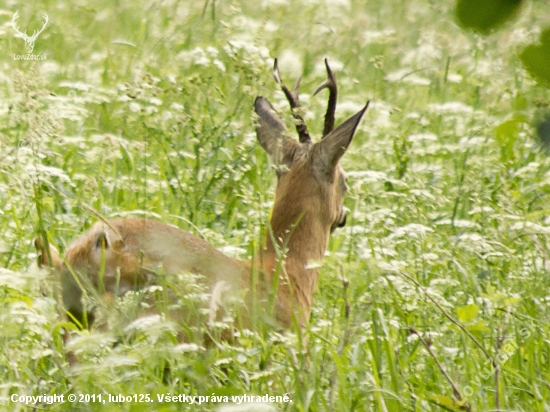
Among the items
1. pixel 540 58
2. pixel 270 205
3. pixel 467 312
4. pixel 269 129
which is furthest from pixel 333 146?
pixel 540 58

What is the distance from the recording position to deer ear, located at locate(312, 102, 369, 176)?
464 cm

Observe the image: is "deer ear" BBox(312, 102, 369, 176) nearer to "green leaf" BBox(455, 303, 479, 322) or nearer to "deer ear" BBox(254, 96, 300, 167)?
"deer ear" BBox(254, 96, 300, 167)

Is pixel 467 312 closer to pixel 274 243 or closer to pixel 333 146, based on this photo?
pixel 274 243

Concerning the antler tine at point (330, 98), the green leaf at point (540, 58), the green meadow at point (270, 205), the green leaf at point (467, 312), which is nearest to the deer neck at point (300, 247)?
the green meadow at point (270, 205)

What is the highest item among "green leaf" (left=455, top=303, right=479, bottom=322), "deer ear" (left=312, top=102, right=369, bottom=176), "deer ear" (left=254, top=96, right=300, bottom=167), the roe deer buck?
"deer ear" (left=254, top=96, right=300, bottom=167)

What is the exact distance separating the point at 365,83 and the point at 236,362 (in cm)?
525

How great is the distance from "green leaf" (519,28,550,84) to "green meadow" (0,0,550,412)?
0.05 meters

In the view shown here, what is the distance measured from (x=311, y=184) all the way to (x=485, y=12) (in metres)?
3.37

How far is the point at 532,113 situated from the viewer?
172cm

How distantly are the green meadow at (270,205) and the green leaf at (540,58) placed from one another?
47mm

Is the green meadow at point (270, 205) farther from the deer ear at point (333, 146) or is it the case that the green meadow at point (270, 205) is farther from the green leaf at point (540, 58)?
the deer ear at point (333, 146)

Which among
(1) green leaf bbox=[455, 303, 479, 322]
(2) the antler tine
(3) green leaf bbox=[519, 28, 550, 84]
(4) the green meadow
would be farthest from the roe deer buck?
(3) green leaf bbox=[519, 28, 550, 84]

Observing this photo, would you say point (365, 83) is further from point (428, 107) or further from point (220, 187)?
point (220, 187)

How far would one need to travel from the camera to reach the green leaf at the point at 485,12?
4.78ft
